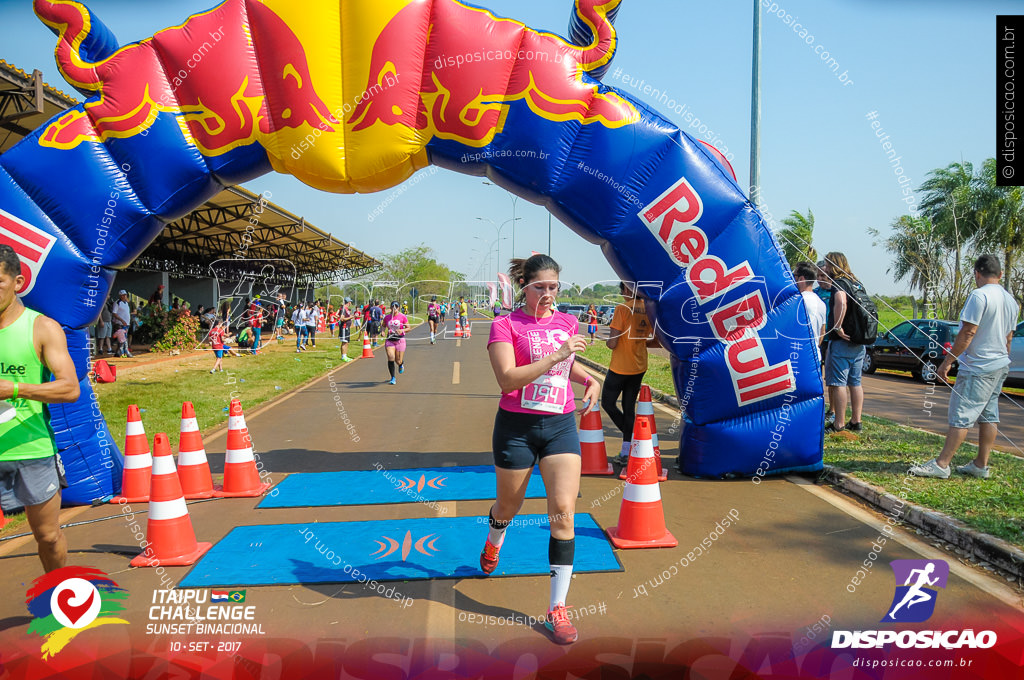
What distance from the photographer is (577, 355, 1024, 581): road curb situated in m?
4.05

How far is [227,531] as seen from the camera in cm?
501

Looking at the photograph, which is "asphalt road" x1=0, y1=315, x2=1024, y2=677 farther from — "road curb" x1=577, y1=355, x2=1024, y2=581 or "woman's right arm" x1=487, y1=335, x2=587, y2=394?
"woman's right arm" x1=487, y1=335, x2=587, y2=394

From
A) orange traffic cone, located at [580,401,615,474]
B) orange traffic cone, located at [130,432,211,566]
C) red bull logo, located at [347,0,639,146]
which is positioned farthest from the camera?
orange traffic cone, located at [580,401,615,474]

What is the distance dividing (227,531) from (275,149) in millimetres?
3468

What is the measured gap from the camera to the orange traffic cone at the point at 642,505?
460 cm

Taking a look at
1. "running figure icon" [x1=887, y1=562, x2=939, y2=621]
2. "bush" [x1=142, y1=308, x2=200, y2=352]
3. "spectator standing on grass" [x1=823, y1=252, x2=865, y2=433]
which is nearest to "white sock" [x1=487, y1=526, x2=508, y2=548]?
"running figure icon" [x1=887, y1=562, x2=939, y2=621]

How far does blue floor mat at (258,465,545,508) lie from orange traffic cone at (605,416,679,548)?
125 cm

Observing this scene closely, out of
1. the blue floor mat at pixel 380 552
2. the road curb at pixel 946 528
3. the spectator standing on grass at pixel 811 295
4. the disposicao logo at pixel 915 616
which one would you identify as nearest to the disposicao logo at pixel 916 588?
the disposicao logo at pixel 915 616

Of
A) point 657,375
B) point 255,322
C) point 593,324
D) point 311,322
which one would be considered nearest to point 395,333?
point 657,375

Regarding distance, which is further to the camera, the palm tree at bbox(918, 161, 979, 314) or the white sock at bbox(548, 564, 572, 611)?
the palm tree at bbox(918, 161, 979, 314)

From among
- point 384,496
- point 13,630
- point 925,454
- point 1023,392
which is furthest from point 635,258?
point 1023,392

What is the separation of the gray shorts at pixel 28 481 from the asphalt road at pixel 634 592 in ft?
2.54

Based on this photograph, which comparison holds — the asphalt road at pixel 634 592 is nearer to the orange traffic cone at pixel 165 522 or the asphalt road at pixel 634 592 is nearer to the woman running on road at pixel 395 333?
the orange traffic cone at pixel 165 522

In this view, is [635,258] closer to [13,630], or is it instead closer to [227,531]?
[227,531]
